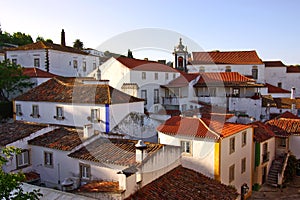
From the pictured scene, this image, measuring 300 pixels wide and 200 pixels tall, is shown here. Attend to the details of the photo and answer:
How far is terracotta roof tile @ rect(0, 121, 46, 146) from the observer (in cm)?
1462

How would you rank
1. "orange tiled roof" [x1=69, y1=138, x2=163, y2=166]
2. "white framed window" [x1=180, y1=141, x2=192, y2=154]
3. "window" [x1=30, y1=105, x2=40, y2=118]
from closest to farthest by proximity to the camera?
"orange tiled roof" [x1=69, y1=138, x2=163, y2=166] < "white framed window" [x1=180, y1=141, x2=192, y2=154] < "window" [x1=30, y1=105, x2=40, y2=118]

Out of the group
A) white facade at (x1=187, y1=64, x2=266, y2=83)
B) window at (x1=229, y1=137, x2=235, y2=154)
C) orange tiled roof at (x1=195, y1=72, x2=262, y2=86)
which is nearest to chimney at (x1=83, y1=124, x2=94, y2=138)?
window at (x1=229, y1=137, x2=235, y2=154)

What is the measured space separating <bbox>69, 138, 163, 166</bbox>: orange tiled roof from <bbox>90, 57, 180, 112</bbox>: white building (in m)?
10.5

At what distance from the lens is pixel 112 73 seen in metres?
26.6

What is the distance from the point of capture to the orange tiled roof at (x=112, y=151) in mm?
11903

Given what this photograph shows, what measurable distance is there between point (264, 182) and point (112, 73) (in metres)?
15.4

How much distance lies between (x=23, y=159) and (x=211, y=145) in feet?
31.3

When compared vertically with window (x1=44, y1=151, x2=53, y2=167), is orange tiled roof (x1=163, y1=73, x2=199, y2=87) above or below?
above

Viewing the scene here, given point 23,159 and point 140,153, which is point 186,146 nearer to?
point 140,153

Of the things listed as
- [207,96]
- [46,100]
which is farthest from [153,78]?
[46,100]

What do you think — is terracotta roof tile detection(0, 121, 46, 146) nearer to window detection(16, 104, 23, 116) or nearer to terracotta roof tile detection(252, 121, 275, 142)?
window detection(16, 104, 23, 116)

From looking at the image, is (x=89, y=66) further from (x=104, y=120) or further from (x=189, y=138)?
(x=189, y=138)

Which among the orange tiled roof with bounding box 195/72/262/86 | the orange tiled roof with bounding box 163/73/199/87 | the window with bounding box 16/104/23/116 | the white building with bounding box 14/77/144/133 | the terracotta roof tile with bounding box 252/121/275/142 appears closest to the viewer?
the white building with bounding box 14/77/144/133

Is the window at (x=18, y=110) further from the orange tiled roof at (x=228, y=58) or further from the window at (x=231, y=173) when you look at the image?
the orange tiled roof at (x=228, y=58)
